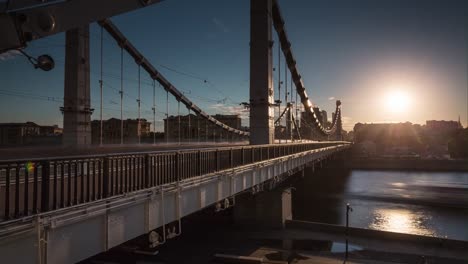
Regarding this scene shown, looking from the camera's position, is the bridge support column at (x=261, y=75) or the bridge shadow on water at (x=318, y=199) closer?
the bridge support column at (x=261, y=75)

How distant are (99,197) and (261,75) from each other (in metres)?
19.3

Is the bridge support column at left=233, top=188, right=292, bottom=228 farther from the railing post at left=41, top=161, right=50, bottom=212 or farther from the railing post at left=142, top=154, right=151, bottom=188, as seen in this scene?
the railing post at left=41, top=161, right=50, bottom=212

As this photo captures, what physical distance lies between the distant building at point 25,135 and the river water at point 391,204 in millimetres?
25208

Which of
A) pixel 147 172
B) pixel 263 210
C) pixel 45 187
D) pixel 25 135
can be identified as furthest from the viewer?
pixel 263 210

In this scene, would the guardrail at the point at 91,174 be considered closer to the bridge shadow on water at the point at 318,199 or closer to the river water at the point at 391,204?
the river water at the point at 391,204

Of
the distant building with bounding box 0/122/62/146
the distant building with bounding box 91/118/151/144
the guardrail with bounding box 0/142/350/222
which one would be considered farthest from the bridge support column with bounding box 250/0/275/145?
the distant building with bounding box 91/118/151/144

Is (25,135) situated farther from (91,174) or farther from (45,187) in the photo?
(45,187)

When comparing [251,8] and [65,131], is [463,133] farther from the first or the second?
[65,131]

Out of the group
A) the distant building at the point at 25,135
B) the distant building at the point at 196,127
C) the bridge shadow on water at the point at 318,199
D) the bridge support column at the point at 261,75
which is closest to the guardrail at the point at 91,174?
the bridge support column at the point at 261,75

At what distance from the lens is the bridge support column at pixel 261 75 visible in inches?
993

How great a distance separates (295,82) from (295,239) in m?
33.8

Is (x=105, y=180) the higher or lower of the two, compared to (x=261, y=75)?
lower

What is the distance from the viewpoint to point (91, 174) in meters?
9.07

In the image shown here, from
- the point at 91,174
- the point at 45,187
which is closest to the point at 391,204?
the point at 91,174
